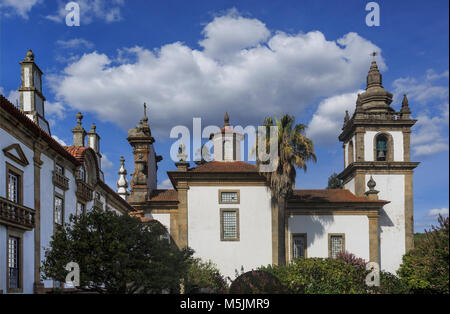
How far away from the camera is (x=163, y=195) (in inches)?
1511

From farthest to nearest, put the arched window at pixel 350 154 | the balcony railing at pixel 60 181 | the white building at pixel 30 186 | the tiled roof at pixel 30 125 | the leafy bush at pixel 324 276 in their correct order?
the arched window at pixel 350 154, the leafy bush at pixel 324 276, the balcony railing at pixel 60 181, the white building at pixel 30 186, the tiled roof at pixel 30 125

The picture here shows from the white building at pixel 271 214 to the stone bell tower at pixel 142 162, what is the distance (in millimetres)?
82

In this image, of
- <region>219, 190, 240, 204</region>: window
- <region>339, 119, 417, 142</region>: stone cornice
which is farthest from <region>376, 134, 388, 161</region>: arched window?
<region>219, 190, 240, 204</region>: window

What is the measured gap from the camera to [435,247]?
1972cm

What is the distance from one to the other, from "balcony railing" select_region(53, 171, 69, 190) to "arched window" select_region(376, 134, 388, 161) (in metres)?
25.9

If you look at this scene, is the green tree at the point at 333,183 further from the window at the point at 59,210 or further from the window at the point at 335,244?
the window at the point at 59,210

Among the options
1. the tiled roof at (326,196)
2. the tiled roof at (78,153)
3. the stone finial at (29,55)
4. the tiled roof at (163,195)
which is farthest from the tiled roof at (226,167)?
the stone finial at (29,55)

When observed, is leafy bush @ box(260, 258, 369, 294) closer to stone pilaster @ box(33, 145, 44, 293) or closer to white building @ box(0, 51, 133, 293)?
white building @ box(0, 51, 133, 293)

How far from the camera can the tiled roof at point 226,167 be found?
36.8 meters

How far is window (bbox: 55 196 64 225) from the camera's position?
24.3 m

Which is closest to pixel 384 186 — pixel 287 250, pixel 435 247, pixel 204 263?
pixel 287 250

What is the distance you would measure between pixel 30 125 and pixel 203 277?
16.1 meters
